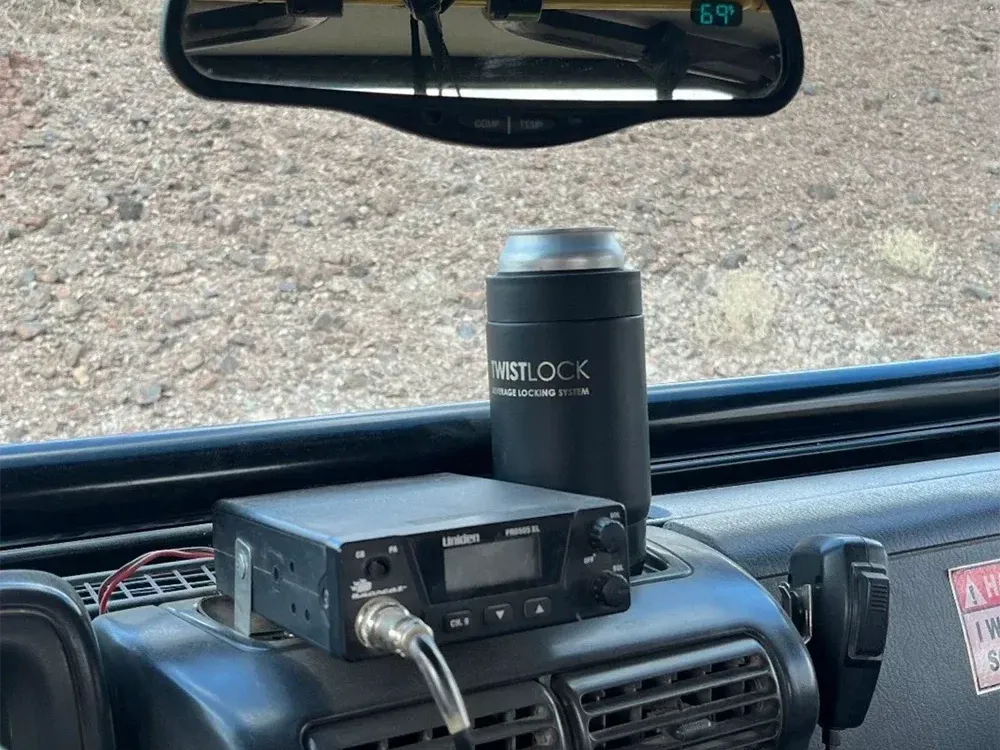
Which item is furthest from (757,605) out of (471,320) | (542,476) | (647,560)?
(471,320)

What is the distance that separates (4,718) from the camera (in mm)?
1054

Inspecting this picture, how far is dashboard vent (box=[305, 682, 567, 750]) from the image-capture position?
3.27 feet

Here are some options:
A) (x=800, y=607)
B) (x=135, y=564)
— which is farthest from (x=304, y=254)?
(x=800, y=607)

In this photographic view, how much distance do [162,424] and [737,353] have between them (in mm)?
927

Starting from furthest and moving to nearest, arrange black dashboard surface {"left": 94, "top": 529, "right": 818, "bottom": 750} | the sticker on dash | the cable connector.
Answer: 1. the sticker on dash
2. black dashboard surface {"left": 94, "top": 529, "right": 818, "bottom": 750}
3. the cable connector

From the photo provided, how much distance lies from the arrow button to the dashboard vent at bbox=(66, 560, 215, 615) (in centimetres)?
39

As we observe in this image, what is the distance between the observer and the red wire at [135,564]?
124 cm

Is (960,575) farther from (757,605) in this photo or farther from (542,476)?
(542,476)

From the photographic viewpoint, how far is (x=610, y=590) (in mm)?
1035

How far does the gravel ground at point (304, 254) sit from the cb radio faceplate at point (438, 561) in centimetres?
50

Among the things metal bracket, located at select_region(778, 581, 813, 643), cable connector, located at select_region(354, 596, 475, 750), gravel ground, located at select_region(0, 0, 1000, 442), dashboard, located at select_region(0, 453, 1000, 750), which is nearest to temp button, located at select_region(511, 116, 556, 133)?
gravel ground, located at select_region(0, 0, 1000, 442)

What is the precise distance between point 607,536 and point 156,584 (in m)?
0.54

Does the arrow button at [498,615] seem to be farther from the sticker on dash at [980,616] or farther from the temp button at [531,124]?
the sticker on dash at [980,616]

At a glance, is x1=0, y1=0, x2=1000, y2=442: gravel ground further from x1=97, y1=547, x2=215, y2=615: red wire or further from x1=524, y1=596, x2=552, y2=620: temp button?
x1=524, y1=596, x2=552, y2=620: temp button
